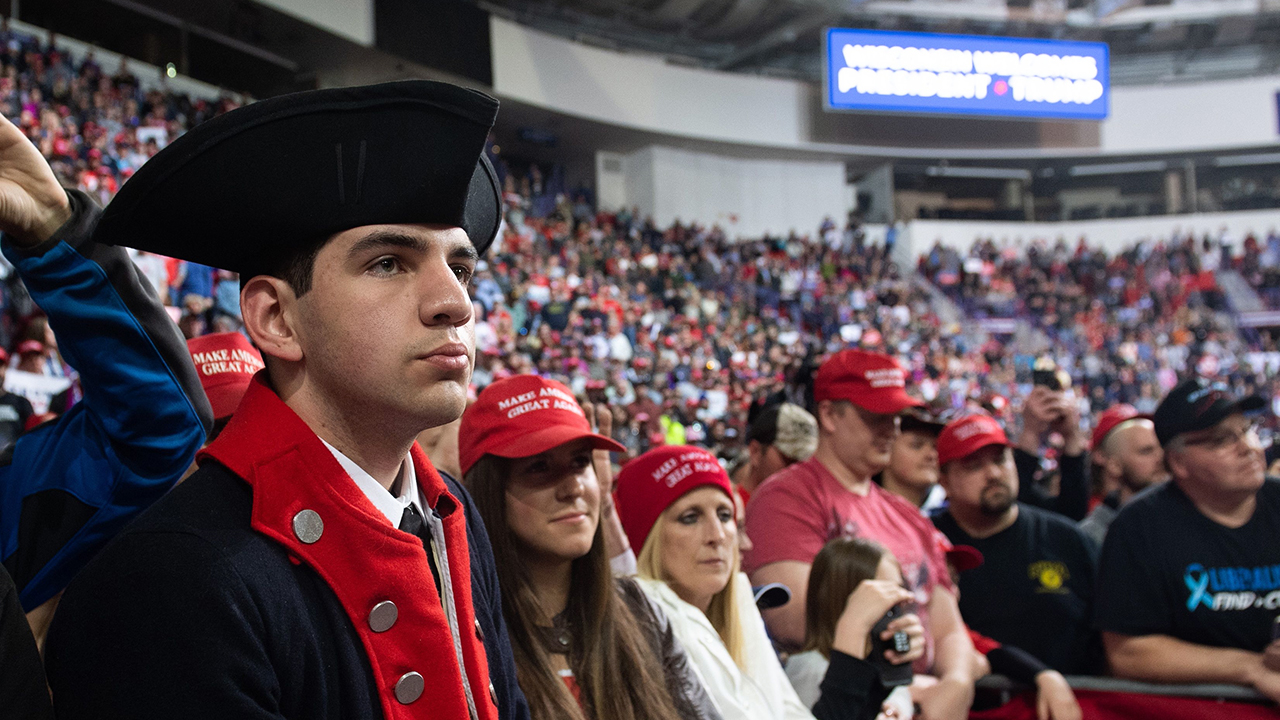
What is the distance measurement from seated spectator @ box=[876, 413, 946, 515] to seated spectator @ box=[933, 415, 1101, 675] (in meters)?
0.07

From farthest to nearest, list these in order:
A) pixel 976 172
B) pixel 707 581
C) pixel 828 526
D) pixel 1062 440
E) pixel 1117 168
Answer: pixel 1117 168 < pixel 976 172 < pixel 1062 440 < pixel 828 526 < pixel 707 581

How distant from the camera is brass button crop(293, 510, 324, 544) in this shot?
1.04 metres

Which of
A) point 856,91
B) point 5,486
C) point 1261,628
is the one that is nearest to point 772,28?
point 856,91

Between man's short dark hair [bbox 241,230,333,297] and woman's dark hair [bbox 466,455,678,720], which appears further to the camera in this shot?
woman's dark hair [bbox 466,455,678,720]

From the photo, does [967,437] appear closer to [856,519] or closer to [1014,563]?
[1014,563]

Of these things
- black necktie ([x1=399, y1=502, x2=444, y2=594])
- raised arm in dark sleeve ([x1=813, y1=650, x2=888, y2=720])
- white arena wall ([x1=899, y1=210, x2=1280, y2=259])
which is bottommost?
raised arm in dark sleeve ([x1=813, y1=650, x2=888, y2=720])

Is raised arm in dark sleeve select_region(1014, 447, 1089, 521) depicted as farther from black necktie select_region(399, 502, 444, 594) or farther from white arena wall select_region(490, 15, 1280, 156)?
white arena wall select_region(490, 15, 1280, 156)

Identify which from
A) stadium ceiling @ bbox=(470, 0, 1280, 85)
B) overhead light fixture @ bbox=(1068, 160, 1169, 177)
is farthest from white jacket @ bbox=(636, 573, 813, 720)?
overhead light fixture @ bbox=(1068, 160, 1169, 177)

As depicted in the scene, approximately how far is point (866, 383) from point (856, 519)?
506mm

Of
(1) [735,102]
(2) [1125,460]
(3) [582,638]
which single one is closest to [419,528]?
(3) [582,638]

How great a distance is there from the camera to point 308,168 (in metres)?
1.09

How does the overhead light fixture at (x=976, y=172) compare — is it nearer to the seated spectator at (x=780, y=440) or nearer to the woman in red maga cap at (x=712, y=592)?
the seated spectator at (x=780, y=440)

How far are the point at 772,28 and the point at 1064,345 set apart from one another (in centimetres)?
914

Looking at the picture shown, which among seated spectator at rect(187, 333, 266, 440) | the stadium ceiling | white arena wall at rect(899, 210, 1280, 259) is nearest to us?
seated spectator at rect(187, 333, 266, 440)
